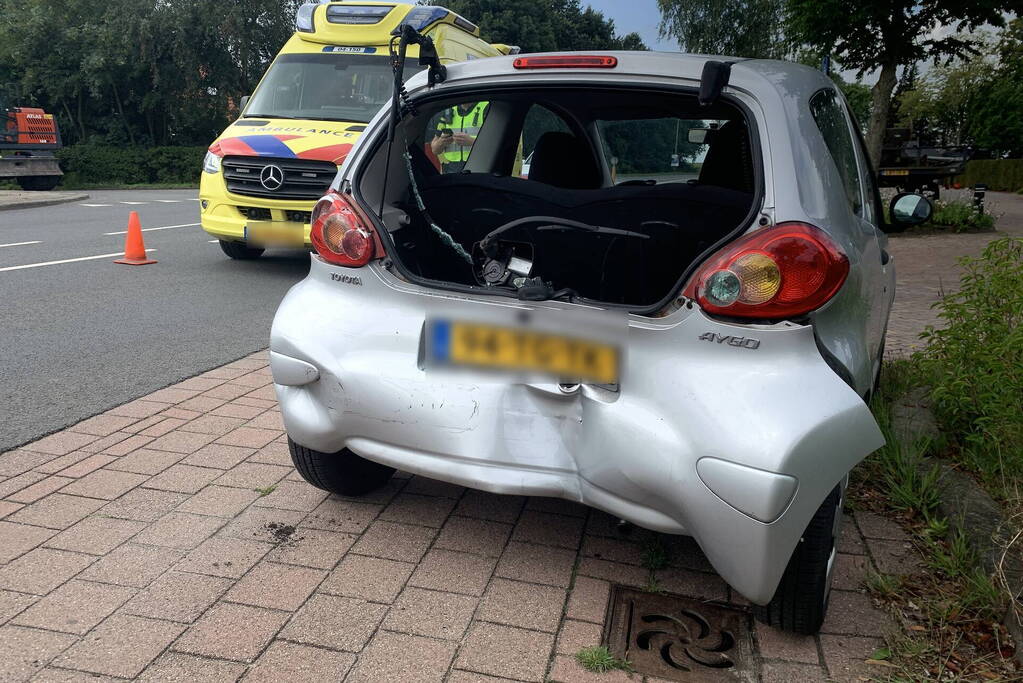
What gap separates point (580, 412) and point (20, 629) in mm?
1671

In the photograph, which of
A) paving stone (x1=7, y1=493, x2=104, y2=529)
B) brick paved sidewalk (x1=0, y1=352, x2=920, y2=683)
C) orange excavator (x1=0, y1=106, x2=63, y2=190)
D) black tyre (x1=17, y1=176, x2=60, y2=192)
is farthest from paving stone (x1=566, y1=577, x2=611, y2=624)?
A: black tyre (x1=17, y1=176, x2=60, y2=192)

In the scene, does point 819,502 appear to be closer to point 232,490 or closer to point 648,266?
point 648,266

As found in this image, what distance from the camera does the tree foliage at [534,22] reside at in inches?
1953

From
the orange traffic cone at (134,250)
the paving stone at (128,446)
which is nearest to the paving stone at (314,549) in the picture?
the paving stone at (128,446)

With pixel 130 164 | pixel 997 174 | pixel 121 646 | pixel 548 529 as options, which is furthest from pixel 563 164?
pixel 997 174

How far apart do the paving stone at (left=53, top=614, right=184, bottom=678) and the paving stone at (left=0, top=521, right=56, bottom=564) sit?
633 mm

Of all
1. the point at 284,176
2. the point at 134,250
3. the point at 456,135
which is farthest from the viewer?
the point at 134,250

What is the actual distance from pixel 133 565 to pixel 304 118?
7.34m

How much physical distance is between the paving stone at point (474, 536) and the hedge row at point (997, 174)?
128 feet

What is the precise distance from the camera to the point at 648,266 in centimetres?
322

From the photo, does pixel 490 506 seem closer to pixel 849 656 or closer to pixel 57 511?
pixel 849 656

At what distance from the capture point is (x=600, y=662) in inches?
97.1

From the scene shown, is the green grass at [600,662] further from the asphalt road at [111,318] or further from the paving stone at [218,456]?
the asphalt road at [111,318]

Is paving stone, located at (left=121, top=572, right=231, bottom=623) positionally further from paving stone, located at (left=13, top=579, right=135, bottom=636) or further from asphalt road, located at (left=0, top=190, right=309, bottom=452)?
asphalt road, located at (left=0, top=190, right=309, bottom=452)
